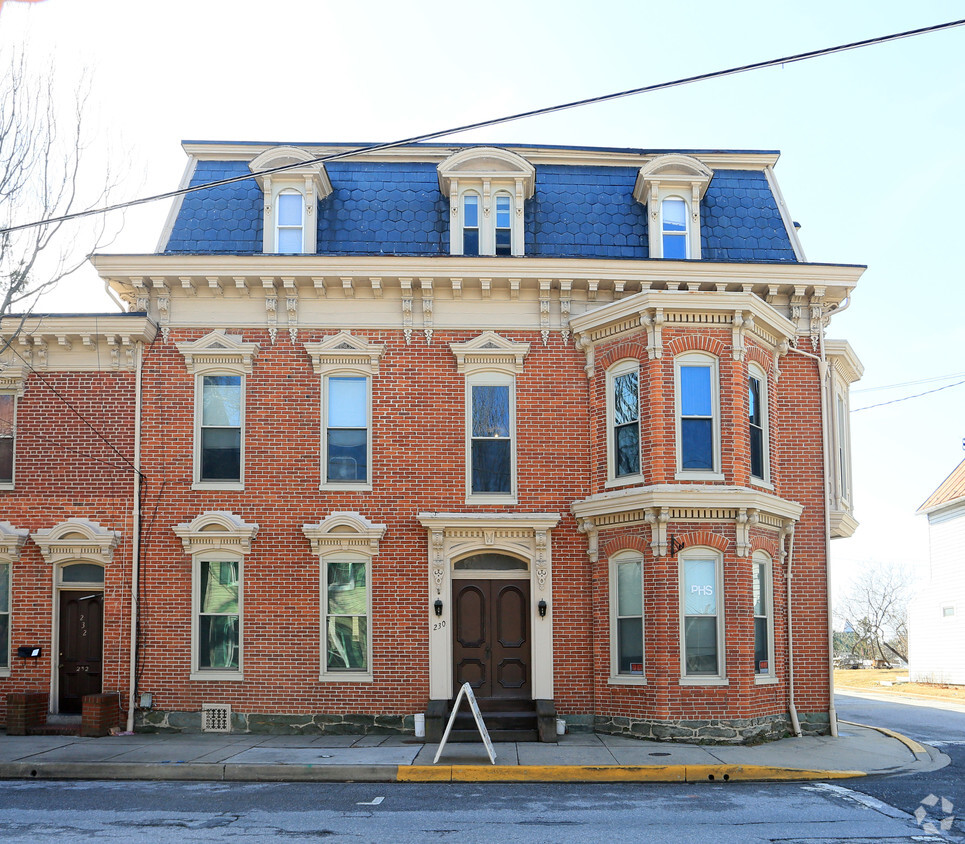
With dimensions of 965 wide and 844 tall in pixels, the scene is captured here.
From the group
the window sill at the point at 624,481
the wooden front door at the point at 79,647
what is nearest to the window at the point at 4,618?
the wooden front door at the point at 79,647

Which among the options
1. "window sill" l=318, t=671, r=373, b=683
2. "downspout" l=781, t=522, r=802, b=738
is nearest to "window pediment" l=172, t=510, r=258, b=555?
"window sill" l=318, t=671, r=373, b=683

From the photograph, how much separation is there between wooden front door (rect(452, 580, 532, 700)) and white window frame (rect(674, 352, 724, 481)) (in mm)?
3288

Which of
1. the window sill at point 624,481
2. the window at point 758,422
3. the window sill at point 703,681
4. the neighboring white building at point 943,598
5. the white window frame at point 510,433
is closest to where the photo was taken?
the window sill at point 703,681

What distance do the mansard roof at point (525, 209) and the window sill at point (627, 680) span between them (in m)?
6.94

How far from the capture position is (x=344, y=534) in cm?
1659

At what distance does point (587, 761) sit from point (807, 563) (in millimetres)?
5769

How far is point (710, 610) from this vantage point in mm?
15766

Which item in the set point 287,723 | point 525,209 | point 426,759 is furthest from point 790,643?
point 525,209

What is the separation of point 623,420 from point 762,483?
2480mm

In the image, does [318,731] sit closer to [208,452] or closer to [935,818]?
[208,452]

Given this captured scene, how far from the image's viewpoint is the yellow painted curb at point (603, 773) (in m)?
12.8

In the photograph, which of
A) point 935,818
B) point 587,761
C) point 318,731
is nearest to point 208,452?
point 318,731

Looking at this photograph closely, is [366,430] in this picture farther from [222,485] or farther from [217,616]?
[217,616]

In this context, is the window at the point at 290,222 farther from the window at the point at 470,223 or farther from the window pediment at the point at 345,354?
the window at the point at 470,223
